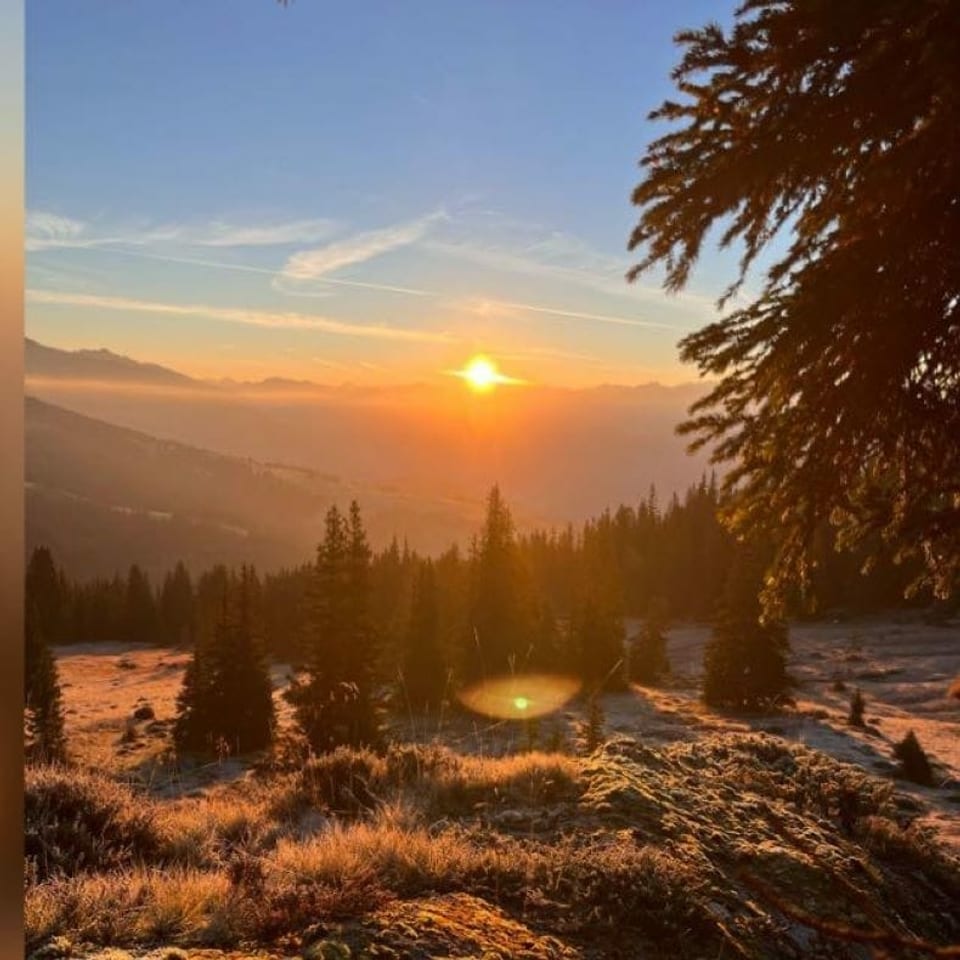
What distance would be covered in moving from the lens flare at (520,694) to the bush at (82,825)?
36.0 m

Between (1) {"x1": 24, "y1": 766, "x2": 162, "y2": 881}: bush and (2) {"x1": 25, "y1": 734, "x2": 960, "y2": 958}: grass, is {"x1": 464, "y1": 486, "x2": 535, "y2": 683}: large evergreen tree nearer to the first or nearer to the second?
(2) {"x1": 25, "y1": 734, "x2": 960, "y2": 958}: grass

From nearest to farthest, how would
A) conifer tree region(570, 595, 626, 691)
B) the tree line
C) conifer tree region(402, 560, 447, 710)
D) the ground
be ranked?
the ground
the tree line
conifer tree region(402, 560, 447, 710)
conifer tree region(570, 595, 626, 691)

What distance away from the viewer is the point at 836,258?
4.38 metres

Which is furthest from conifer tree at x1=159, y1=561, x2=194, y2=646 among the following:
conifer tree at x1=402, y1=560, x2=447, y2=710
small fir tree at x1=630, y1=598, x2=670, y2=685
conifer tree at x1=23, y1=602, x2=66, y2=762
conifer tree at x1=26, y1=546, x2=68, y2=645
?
conifer tree at x1=23, y1=602, x2=66, y2=762

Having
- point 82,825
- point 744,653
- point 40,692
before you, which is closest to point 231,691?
point 40,692

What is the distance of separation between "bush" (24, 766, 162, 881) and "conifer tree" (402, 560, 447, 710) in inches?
1405

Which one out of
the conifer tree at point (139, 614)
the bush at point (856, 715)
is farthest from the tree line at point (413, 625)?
the bush at point (856, 715)

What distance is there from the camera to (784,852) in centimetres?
560

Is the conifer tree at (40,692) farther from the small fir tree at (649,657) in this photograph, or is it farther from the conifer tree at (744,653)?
the small fir tree at (649,657)

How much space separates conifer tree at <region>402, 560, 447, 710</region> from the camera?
41406mm

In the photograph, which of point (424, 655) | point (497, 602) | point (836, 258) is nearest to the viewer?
point (836, 258)

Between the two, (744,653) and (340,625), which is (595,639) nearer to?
(744,653)

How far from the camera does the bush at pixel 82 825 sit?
4922mm

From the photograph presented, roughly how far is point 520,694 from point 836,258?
4605 cm
